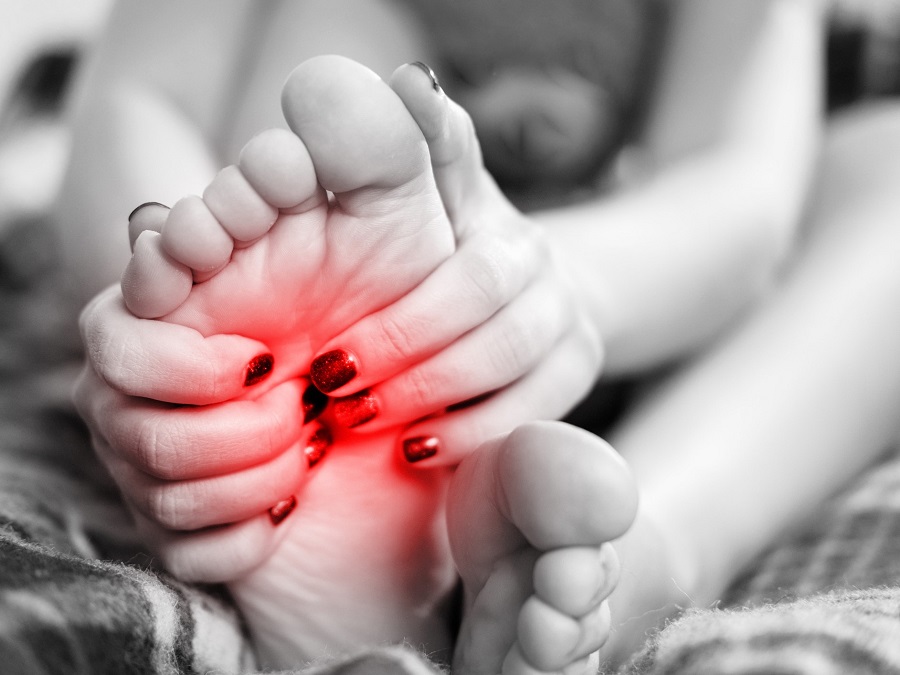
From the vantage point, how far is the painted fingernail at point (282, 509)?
14.3 inches

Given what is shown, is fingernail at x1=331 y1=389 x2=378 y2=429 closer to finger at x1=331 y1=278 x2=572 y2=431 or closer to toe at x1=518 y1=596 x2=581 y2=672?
finger at x1=331 y1=278 x2=572 y2=431

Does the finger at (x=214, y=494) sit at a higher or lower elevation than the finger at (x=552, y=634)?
higher

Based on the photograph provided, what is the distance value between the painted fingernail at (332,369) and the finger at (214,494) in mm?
34

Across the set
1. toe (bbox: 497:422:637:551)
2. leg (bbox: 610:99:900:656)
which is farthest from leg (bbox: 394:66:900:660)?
toe (bbox: 497:422:637:551)

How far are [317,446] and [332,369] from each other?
0.04m

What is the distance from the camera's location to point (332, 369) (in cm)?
35

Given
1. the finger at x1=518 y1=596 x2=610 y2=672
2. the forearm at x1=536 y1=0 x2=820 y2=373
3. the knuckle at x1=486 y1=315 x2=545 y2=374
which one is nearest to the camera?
the finger at x1=518 y1=596 x2=610 y2=672

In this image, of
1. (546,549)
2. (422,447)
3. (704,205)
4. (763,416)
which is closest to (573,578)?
(546,549)

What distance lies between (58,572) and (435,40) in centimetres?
50

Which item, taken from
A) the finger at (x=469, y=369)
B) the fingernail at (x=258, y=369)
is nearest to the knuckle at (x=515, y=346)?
the finger at (x=469, y=369)

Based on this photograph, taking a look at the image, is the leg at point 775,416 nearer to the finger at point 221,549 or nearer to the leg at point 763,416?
the leg at point 763,416

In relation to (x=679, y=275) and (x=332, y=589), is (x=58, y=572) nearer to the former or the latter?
(x=332, y=589)

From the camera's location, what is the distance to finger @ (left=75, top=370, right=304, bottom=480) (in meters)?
0.32

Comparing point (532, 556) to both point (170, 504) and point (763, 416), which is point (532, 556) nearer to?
point (170, 504)
